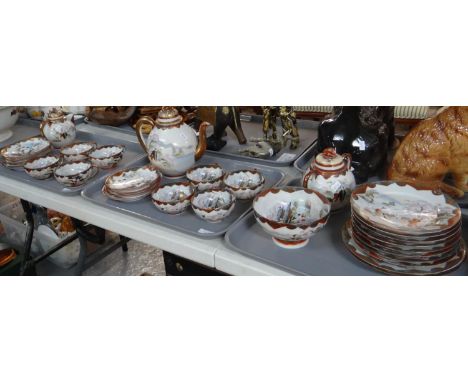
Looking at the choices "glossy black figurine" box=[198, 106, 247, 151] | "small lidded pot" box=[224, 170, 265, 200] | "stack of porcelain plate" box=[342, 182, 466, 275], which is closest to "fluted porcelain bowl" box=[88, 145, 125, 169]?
"glossy black figurine" box=[198, 106, 247, 151]

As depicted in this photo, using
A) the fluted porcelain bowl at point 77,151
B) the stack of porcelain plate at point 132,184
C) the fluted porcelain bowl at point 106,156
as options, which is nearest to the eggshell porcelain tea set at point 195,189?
the stack of porcelain plate at point 132,184

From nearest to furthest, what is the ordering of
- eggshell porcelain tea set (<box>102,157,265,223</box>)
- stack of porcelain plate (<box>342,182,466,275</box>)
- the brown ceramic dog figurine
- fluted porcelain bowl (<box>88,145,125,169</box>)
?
stack of porcelain plate (<box>342,182,466,275</box>)
the brown ceramic dog figurine
eggshell porcelain tea set (<box>102,157,265,223</box>)
fluted porcelain bowl (<box>88,145,125,169</box>)

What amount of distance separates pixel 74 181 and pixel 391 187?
0.92m

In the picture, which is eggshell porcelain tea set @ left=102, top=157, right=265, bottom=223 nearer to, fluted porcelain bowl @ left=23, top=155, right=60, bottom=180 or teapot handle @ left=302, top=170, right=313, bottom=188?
teapot handle @ left=302, top=170, right=313, bottom=188

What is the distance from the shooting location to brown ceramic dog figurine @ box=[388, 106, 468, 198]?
97 centimetres

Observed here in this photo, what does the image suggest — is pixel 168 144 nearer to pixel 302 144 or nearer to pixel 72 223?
pixel 302 144

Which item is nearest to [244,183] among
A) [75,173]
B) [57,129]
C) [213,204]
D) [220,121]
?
[213,204]

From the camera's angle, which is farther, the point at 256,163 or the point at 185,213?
the point at 256,163

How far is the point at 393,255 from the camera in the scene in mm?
831

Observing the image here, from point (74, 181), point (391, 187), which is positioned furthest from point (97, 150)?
point (391, 187)

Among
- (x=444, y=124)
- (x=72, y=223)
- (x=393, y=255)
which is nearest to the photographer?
(x=393, y=255)

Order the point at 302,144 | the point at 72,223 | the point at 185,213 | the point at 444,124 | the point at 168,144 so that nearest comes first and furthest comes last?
1. the point at 444,124
2. the point at 185,213
3. the point at 168,144
4. the point at 302,144
5. the point at 72,223

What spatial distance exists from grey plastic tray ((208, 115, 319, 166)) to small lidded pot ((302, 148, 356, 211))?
28 cm

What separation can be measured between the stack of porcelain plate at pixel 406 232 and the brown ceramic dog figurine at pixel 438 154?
84 millimetres
